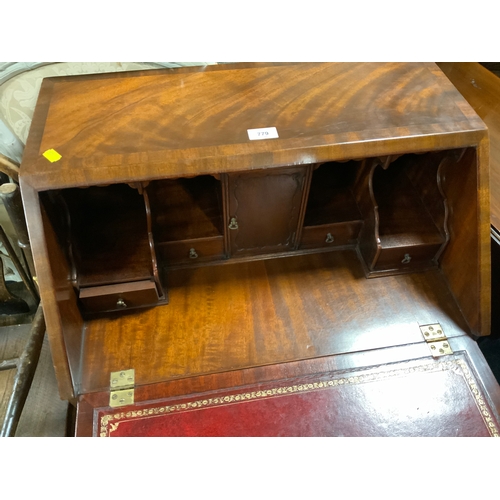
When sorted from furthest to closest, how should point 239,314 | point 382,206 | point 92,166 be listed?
point 382,206
point 239,314
point 92,166

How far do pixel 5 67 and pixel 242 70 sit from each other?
59 cm

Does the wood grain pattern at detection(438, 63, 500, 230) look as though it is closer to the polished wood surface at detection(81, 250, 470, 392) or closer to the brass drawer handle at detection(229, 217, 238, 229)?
the polished wood surface at detection(81, 250, 470, 392)

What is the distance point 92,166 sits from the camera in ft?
2.77

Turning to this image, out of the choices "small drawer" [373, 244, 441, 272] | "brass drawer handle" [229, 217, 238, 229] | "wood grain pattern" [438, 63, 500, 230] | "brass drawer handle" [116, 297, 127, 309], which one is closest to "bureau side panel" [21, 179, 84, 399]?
"brass drawer handle" [116, 297, 127, 309]

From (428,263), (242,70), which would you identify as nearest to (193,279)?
(242,70)

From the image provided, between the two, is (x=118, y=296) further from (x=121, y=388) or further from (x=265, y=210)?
(x=265, y=210)

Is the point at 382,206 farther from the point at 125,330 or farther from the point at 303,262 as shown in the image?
the point at 125,330

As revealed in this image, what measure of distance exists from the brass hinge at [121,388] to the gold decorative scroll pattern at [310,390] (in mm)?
27

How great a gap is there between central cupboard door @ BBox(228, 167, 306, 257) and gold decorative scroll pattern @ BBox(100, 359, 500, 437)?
16.6 inches

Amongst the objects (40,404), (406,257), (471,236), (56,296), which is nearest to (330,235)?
(406,257)

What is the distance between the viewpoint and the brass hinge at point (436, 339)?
1133mm

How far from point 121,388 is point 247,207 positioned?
0.56m

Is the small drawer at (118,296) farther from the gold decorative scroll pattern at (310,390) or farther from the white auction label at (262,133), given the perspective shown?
the white auction label at (262,133)

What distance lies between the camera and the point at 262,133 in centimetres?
92
